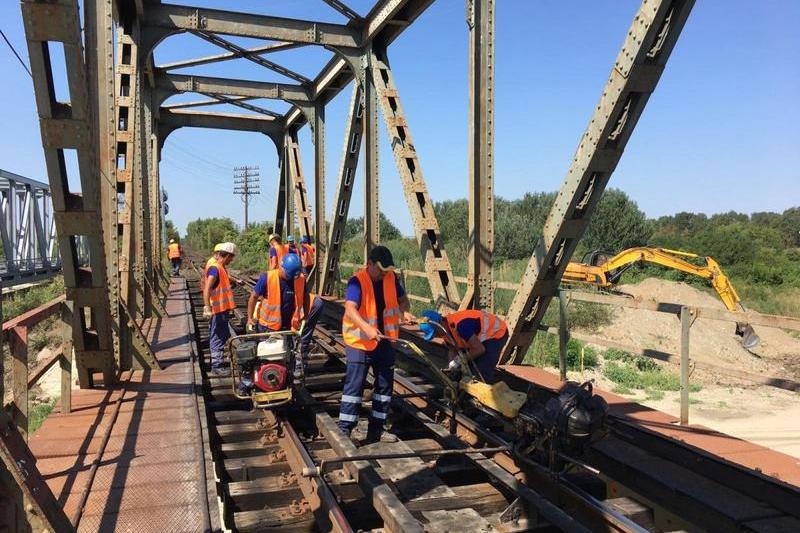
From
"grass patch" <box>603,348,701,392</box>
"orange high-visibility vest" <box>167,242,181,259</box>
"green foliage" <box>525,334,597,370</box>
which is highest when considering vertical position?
"orange high-visibility vest" <box>167,242,181,259</box>

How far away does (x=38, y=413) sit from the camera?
1078 centimetres

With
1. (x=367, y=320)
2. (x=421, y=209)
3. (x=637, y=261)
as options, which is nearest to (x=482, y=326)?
(x=367, y=320)

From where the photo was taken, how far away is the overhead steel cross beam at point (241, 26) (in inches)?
468

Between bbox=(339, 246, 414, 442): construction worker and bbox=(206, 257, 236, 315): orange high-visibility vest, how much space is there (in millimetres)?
3093

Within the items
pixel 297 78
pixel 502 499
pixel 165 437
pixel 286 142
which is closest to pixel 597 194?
pixel 502 499

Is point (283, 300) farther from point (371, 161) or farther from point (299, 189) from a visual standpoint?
point (299, 189)

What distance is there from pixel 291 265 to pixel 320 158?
430 inches

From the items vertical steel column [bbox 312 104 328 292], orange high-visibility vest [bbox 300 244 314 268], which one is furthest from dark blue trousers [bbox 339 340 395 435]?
vertical steel column [bbox 312 104 328 292]

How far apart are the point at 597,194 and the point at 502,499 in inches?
146

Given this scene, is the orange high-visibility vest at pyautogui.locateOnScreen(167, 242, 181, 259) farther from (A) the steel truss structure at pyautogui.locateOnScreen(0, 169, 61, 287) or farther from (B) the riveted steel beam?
(B) the riveted steel beam

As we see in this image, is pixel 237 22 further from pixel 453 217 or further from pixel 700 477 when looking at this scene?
pixel 453 217

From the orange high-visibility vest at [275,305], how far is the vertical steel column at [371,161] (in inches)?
254

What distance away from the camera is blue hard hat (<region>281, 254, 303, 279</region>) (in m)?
6.35

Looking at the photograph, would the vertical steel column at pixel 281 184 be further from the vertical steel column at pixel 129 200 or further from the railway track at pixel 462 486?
the railway track at pixel 462 486
